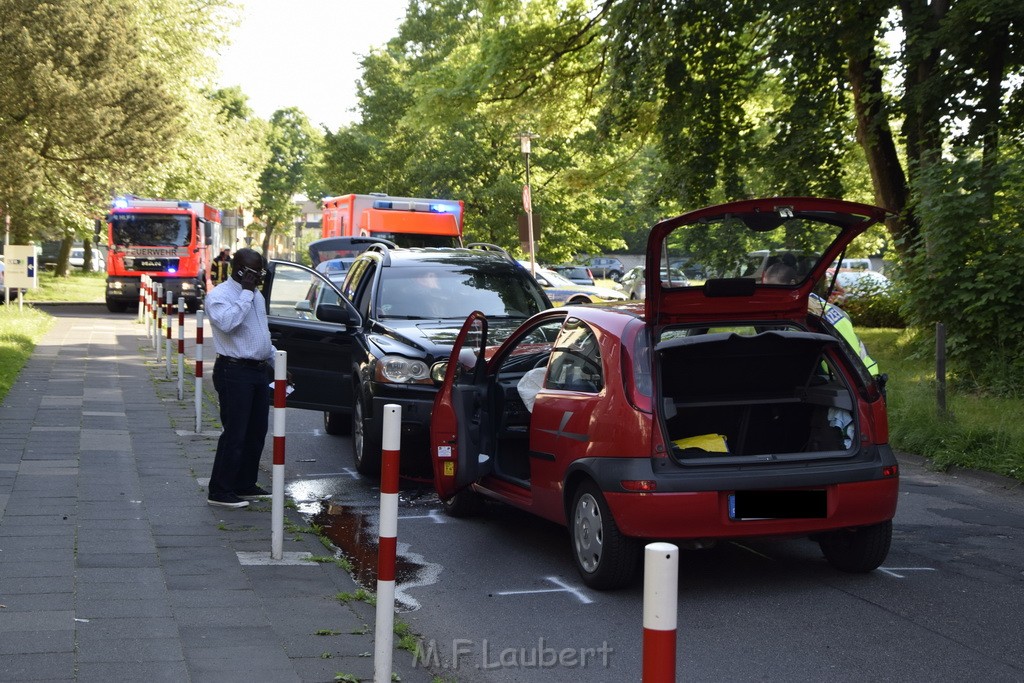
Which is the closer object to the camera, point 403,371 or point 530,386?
point 530,386

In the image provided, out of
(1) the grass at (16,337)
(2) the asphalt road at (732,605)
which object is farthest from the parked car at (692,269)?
(1) the grass at (16,337)

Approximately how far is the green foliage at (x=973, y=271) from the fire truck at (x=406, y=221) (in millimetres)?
13695

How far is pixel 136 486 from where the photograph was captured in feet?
29.4

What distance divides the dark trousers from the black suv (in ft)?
3.99

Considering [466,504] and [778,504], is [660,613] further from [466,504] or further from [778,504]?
[466,504]

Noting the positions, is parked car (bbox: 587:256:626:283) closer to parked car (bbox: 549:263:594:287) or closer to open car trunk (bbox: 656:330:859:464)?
Result: parked car (bbox: 549:263:594:287)

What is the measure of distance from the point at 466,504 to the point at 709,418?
6.83 feet

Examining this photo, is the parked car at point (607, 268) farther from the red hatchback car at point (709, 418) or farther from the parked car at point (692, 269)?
the parked car at point (692, 269)

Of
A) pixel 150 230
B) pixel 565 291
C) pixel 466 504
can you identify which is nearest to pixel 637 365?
pixel 466 504

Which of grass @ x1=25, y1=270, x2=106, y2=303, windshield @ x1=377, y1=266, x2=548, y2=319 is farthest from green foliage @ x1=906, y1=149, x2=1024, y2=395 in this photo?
grass @ x1=25, y1=270, x2=106, y2=303

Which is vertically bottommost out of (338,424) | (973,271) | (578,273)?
(338,424)

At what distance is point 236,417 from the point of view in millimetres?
8320

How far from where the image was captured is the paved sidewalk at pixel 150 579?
4.92 meters

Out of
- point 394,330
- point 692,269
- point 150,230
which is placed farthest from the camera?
point 150,230
